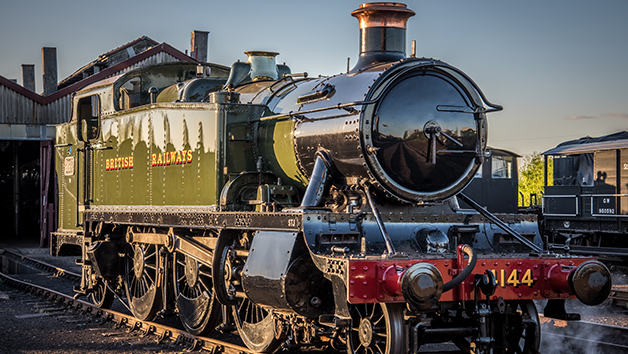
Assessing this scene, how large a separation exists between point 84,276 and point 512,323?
691cm

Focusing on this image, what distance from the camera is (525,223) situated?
22.7 ft

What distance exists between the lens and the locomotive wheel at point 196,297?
778cm

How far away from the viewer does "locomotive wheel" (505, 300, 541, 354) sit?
6273 mm

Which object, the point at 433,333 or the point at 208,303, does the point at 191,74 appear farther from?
the point at 433,333

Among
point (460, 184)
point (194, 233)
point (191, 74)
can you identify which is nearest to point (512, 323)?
point (460, 184)

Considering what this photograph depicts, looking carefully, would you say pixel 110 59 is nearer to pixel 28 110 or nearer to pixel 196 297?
pixel 28 110

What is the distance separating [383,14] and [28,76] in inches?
1045

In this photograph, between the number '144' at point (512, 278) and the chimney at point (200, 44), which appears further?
the chimney at point (200, 44)

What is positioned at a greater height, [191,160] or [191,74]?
[191,74]

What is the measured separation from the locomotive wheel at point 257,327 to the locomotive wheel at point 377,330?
97 cm

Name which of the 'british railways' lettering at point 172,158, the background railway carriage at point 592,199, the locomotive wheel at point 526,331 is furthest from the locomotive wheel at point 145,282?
the background railway carriage at point 592,199

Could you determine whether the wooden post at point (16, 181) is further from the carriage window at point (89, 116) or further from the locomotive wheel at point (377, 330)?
the locomotive wheel at point (377, 330)

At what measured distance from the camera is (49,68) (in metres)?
24.5

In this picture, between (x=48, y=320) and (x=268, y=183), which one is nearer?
(x=268, y=183)
